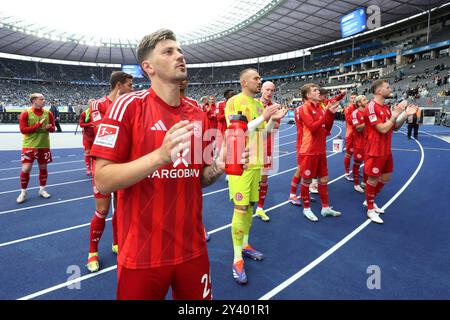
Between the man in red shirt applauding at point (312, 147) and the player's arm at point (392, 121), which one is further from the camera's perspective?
the man in red shirt applauding at point (312, 147)

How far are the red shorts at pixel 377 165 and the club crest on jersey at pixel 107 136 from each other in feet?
14.7

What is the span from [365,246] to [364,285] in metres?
0.98

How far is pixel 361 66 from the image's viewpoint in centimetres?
4519

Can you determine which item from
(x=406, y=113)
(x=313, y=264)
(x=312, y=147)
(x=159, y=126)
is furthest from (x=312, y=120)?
(x=159, y=126)

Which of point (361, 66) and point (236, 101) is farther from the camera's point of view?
point (361, 66)

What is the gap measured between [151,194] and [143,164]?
13.8 inches

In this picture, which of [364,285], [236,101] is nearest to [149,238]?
[236,101]

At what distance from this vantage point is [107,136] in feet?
4.21

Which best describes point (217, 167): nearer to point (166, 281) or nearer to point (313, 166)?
point (166, 281)

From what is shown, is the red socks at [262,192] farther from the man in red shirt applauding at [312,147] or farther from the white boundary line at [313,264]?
the white boundary line at [313,264]

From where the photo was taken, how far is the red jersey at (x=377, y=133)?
438cm

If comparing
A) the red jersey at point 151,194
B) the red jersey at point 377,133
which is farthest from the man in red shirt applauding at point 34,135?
the red jersey at point 377,133
